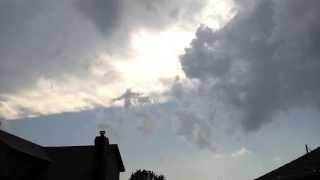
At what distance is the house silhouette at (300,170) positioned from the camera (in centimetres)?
2489

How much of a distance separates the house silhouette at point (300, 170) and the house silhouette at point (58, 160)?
1993 centimetres

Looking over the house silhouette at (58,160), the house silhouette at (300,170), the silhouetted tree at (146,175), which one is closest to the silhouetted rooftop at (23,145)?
the house silhouette at (58,160)

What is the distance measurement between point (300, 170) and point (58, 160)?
1095 inches

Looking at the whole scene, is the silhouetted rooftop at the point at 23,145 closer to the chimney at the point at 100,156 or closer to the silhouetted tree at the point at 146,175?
the chimney at the point at 100,156

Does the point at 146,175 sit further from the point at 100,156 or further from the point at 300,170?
the point at 300,170

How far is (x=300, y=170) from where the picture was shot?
26.2 meters

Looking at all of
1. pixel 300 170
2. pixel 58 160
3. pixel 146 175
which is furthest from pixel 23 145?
pixel 146 175

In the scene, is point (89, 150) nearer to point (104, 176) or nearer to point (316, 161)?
point (104, 176)

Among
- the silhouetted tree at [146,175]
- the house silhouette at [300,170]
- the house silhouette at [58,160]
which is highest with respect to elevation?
the silhouetted tree at [146,175]

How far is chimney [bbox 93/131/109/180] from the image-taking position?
44875 millimetres

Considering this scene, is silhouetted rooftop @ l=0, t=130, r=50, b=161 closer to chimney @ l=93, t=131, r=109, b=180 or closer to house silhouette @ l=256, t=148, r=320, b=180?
chimney @ l=93, t=131, r=109, b=180

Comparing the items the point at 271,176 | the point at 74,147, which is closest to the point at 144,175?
the point at 74,147

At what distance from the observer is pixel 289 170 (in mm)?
27828

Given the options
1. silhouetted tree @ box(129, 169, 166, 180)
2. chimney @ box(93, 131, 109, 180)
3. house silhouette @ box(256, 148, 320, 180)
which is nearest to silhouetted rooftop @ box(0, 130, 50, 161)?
chimney @ box(93, 131, 109, 180)
